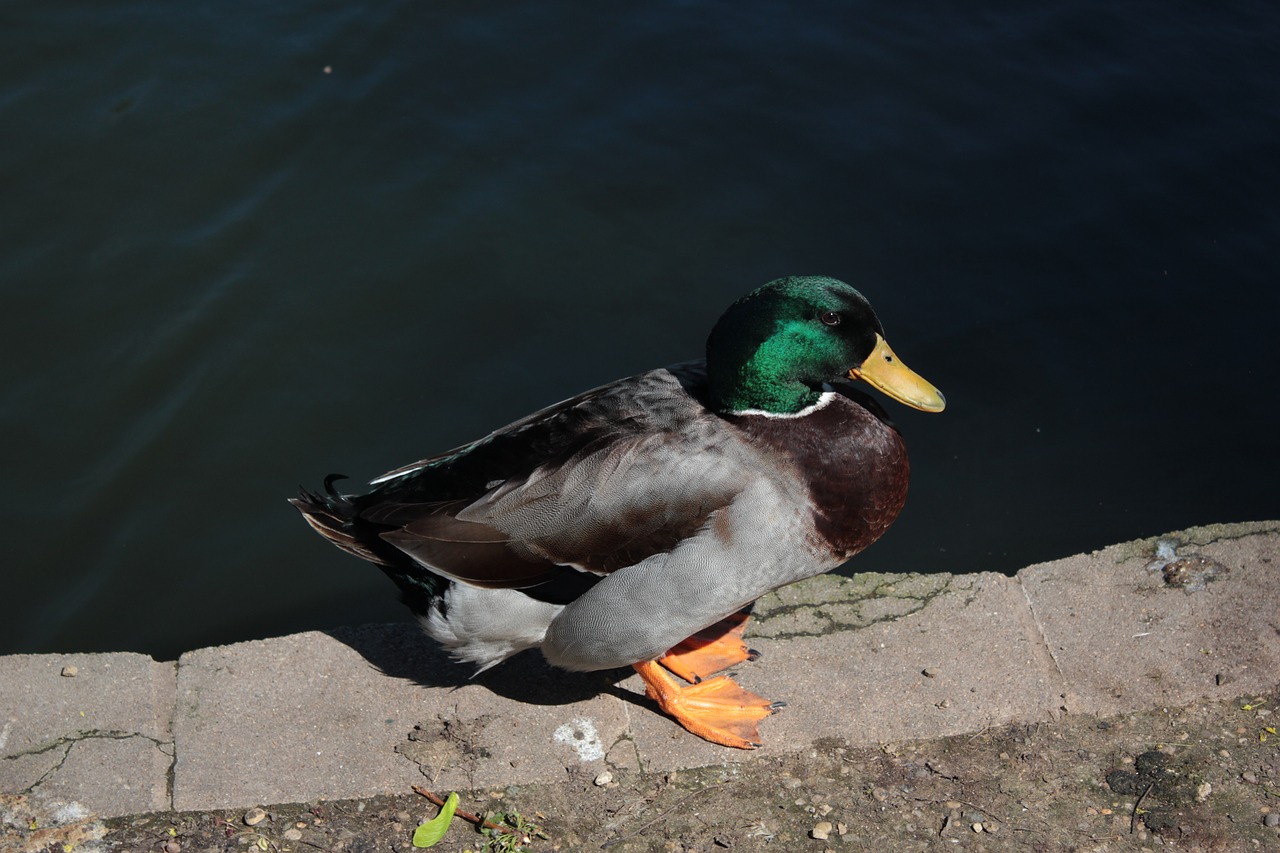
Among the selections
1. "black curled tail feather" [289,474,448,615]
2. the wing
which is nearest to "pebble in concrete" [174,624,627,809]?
"black curled tail feather" [289,474,448,615]

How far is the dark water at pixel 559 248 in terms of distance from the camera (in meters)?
4.65

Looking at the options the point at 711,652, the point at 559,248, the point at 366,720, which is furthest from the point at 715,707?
the point at 559,248

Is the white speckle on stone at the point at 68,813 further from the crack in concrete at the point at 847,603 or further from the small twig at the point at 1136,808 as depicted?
the small twig at the point at 1136,808

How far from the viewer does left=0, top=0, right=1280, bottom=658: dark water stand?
4.65m

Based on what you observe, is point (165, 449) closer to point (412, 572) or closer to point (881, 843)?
point (412, 572)

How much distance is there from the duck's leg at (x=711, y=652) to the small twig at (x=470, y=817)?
2.32 feet

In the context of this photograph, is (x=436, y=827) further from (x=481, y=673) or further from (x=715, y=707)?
(x=715, y=707)

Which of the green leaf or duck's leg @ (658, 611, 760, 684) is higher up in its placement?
duck's leg @ (658, 611, 760, 684)

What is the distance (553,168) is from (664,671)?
11.3 ft

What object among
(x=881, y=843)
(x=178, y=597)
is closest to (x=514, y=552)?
(x=881, y=843)

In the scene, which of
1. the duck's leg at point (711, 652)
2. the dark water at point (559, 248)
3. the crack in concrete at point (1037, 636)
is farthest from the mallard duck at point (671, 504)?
the dark water at point (559, 248)

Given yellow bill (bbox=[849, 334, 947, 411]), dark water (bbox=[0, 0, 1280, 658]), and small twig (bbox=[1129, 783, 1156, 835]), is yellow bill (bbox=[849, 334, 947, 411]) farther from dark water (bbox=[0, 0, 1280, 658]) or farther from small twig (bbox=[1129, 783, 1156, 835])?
dark water (bbox=[0, 0, 1280, 658])

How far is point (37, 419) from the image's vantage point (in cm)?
487

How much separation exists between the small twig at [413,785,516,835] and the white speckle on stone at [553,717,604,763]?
300mm
